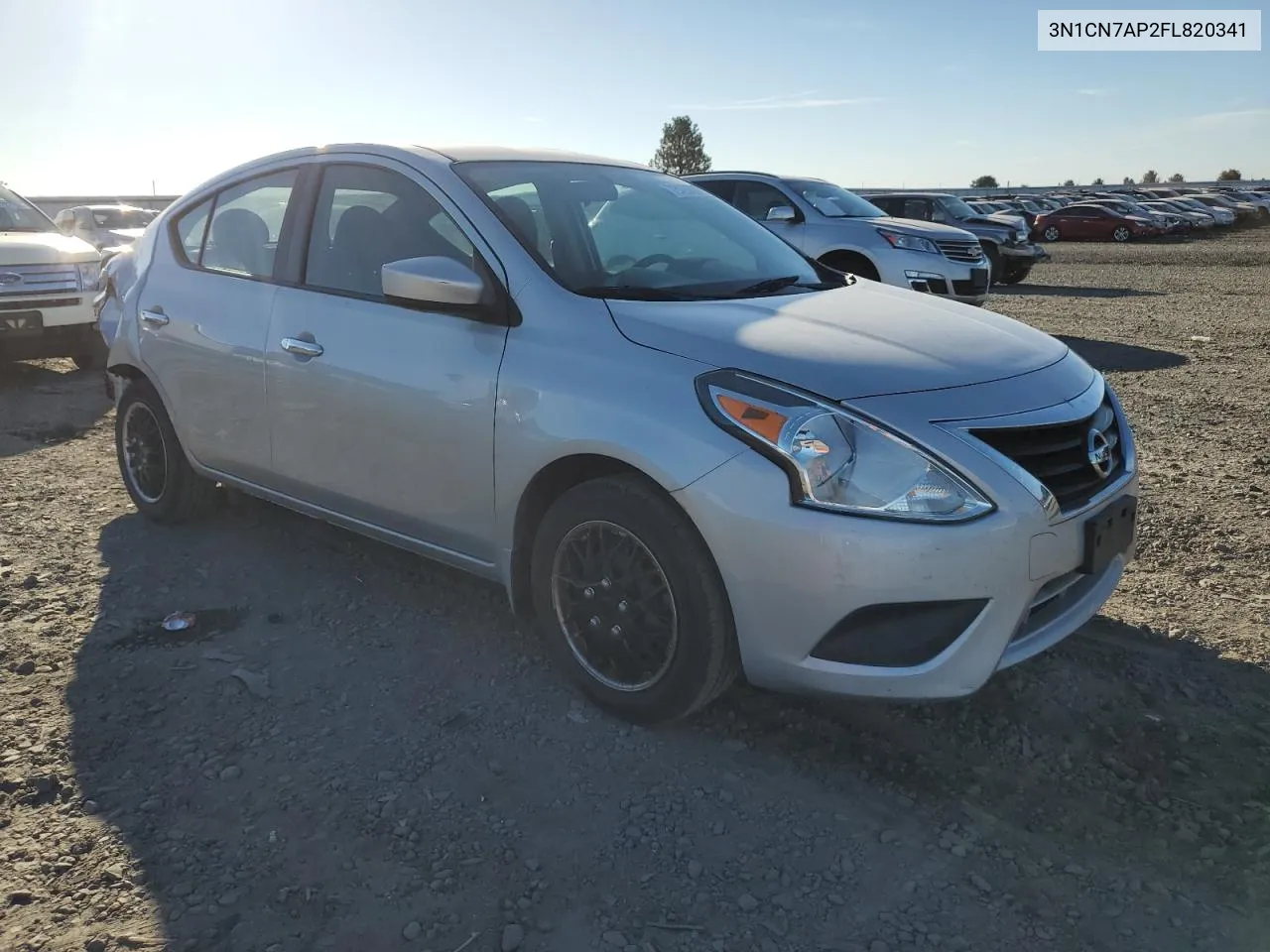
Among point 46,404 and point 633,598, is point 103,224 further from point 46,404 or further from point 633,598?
point 633,598

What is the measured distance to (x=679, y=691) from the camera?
3.05m

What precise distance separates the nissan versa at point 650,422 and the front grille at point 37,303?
16.3 feet

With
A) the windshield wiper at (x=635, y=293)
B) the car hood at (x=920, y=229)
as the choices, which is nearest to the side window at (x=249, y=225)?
the windshield wiper at (x=635, y=293)

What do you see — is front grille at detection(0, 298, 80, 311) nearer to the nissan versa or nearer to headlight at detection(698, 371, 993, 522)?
the nissan versa

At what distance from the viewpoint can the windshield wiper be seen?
3383 millimetres

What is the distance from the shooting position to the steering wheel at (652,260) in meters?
3.70

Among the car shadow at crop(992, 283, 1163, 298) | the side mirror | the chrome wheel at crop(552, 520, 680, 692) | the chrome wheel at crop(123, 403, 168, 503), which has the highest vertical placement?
the side mirror

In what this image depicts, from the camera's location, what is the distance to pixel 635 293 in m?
3.45

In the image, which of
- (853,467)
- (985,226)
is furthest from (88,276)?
(985,226)

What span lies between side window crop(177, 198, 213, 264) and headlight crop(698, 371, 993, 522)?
3080 millimetres

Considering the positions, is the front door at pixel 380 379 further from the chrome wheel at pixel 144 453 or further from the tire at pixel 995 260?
the tire at pixel 995 260

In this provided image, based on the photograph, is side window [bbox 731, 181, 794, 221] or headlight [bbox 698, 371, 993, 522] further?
side window [bbox 731, 181, 794, 221]

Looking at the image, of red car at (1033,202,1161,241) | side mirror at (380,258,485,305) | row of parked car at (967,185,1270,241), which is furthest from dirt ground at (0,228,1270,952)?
red car at (1033,202,1161,241)

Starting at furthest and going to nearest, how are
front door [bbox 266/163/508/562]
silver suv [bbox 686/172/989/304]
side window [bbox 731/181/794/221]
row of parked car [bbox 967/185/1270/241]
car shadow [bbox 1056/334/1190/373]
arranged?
row of parked car [bbox 967/185/1270/241] < side window [bbox 731/181/794/221] < silver suv [bbox 686/172/989/304] < car shadow [bbox 1056/334/1190/373] < front door [bbox 266/163/508/562]
